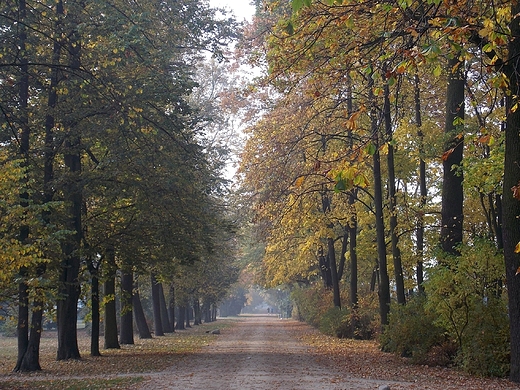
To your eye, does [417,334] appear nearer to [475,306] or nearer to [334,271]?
[475,306]

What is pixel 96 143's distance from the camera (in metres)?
18.4

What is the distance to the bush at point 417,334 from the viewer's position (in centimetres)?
1633

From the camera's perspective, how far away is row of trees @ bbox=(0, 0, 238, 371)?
15.1m

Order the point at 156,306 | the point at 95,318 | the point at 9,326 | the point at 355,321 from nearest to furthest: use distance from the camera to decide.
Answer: the point at 95,318 < the point at 355,321 < the point at 9,326 < the point at 156,306

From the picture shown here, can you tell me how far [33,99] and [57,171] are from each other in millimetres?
2334

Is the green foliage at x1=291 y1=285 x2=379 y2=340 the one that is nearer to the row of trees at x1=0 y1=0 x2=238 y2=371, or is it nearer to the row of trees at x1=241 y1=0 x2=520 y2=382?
the row of trees at x1=241 y1=0 x2=520 y2=382

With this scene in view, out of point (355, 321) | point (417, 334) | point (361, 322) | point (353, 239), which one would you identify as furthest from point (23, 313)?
point (355, 321)

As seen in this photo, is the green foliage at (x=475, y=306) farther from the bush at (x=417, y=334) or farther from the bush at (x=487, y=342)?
the bush at (x=417, y=334)

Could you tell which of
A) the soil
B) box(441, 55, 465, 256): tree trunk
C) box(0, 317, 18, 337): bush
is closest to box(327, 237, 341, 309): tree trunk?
the soil

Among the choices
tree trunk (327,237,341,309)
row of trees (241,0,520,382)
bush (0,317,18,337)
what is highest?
row of trees (241,0,520,382)

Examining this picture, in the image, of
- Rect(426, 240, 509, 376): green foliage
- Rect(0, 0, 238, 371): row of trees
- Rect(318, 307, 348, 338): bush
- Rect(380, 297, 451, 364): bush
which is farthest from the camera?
Rect(318, 307, 348, 338): bush

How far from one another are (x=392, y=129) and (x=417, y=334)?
5.65 m

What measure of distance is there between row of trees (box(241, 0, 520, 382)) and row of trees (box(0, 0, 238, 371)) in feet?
10.9

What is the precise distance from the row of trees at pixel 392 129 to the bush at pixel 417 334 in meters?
1.33
